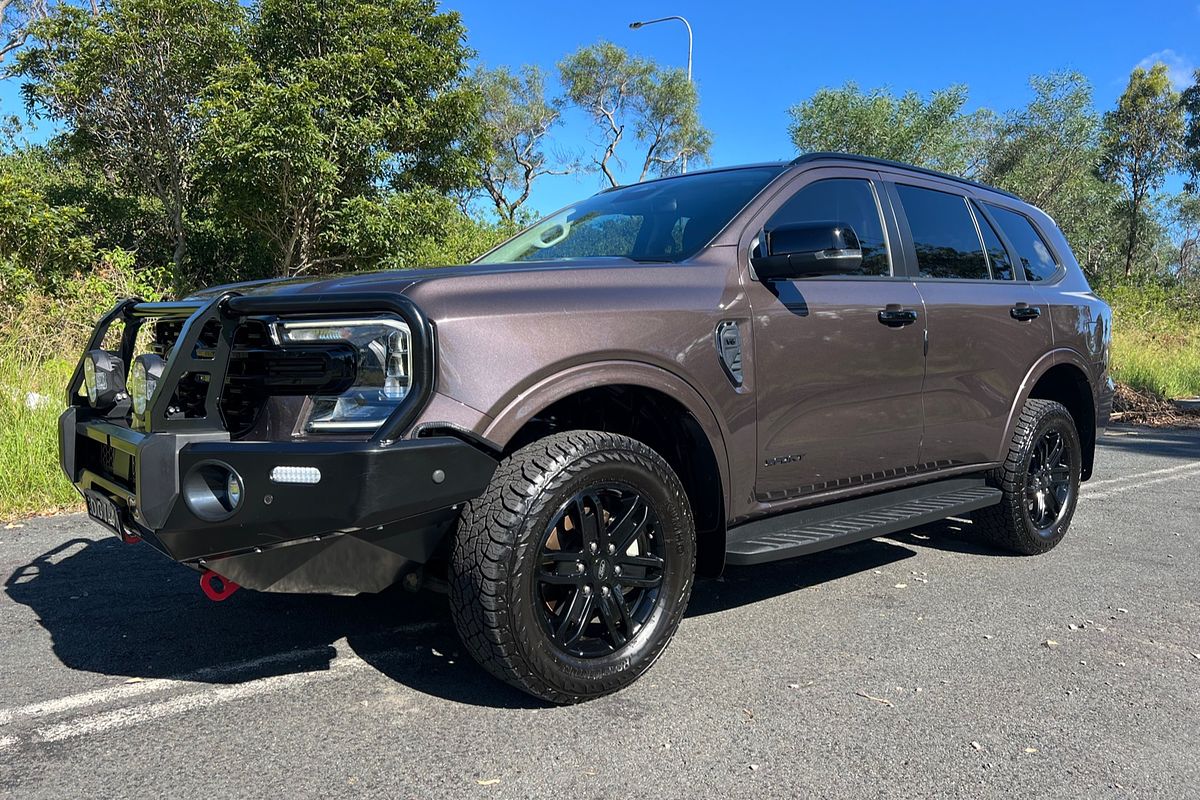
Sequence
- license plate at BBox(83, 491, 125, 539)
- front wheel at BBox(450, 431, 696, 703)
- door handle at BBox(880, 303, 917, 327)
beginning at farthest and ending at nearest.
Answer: door handle at BBox(880, 303, 917, 327) → license plate at BBox(83, 491, 125, 539) → front wheel at BBox(450, 431, 696, 703)

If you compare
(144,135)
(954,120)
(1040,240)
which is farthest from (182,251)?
(954,120)

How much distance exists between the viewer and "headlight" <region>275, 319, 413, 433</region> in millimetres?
2430

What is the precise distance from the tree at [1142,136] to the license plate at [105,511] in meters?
33.3

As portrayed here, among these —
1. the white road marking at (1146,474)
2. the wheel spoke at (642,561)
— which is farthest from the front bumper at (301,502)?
the white road marking at (1146,474)

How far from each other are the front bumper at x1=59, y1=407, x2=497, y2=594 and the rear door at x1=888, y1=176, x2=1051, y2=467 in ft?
8.16

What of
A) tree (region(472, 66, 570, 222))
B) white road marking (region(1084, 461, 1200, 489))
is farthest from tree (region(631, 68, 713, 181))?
white road marking (region(1084, 461, 1200, 489))

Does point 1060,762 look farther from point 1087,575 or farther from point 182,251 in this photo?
point 182,251

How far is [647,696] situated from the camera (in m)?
2.89

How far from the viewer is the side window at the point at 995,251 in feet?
15.4

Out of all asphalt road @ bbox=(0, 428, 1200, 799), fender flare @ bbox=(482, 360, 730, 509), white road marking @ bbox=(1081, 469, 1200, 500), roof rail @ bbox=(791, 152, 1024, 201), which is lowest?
white road marking @ bbox=(1081, 469, 1200, 500)

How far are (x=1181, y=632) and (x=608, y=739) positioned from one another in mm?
2640

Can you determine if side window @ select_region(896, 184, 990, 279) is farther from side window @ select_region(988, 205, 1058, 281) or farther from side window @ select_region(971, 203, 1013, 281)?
side window @ select_region(988, 205, 1058, 281)

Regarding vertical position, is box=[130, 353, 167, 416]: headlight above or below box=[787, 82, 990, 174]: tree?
below

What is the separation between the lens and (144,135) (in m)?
18.0
